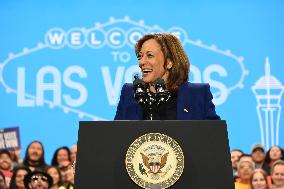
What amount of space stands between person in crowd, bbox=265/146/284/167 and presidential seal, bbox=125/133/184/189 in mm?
3823

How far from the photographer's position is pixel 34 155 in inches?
196

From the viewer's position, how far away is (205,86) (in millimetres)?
1981

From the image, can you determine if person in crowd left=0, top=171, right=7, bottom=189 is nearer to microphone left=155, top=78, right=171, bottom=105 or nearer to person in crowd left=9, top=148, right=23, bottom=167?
person in crowd left=9, top=148, right=23, bottom=167

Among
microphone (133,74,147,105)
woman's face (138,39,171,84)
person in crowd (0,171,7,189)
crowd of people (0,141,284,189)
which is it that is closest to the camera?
microphone (133,74,147,105)

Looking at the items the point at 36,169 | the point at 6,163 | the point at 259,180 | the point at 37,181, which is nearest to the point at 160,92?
the point at 37,181

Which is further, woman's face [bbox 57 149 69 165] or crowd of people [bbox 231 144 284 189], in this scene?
woman's face [bbox 57 149 69 165]

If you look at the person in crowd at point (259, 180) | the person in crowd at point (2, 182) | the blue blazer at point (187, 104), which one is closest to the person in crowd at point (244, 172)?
the person in crowd at point (259, 180)

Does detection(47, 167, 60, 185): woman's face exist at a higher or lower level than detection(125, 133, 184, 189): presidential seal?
higher

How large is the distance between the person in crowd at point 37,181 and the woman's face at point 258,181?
1663 mm

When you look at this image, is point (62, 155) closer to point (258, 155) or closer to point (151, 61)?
point (258, 155)

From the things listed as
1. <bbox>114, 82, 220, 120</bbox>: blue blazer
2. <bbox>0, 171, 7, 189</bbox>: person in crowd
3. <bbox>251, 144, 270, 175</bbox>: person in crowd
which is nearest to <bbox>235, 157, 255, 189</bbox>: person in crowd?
<bbox>251, 144, 270, 175</bbox>: person in crowd

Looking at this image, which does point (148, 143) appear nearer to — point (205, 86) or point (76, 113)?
point (205, 86)

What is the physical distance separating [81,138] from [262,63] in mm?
4127

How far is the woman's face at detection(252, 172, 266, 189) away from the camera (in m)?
4.41
